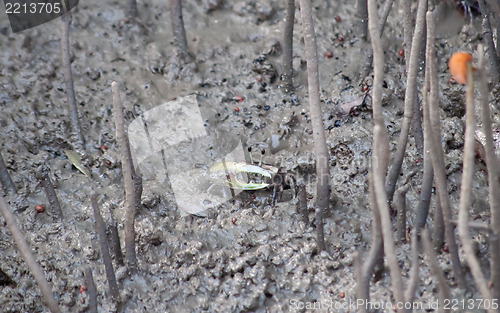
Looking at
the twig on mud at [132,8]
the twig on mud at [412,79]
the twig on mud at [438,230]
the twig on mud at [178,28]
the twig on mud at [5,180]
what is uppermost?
the twig on mud at [132,8]

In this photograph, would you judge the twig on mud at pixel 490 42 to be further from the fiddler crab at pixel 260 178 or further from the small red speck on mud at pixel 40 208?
the small red speck on mud at pixel 40 208

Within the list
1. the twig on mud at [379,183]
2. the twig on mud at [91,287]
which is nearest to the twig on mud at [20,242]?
the twig on mud at [91,287]

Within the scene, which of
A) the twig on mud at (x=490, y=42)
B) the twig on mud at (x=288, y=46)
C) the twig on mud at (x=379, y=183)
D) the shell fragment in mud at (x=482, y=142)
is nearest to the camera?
the twig on mud at (x=379, y=183)

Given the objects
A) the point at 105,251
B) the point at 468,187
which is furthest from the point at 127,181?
the point at 468,187

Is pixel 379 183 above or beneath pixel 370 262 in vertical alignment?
above

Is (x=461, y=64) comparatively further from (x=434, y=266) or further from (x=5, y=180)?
(x=5, y=180)

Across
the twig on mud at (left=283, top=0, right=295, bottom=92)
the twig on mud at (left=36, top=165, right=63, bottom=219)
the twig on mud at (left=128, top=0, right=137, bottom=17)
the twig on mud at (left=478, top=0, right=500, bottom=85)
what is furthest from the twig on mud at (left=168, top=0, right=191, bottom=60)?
the twig on mud at (left=478, top=0, right=500, bottom=85)

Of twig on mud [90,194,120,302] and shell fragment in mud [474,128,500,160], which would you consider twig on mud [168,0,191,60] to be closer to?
twig on mud [90,194,120,302]
